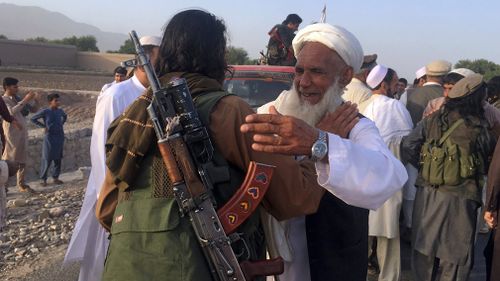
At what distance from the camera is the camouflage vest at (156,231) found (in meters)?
1.52

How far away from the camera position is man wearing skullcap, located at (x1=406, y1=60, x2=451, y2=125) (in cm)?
590

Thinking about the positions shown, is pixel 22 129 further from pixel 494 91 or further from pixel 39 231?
pixel 494 91

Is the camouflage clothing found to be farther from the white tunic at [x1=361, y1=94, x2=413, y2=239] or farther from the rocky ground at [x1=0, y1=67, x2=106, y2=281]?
the rocky ground at [x1=0, y1=67, x2=106, y2=281]

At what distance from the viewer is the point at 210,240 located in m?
1.55

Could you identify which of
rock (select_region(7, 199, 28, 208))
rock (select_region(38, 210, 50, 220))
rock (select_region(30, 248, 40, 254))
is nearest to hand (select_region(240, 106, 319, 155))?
rock (select_region(30, 248, 40, 254))

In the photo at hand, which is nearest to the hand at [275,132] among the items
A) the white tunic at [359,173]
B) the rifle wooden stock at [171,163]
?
the white tunic at [359,173]

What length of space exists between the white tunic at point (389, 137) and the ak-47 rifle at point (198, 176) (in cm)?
298

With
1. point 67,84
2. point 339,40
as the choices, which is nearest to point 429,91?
point 339,40

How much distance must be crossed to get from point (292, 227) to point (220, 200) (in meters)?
0.65

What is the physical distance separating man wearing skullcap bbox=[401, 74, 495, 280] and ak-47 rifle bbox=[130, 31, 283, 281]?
Result: 253 centimetres

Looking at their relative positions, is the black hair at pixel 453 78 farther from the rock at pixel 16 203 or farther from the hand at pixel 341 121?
the rock at pixel 16 203

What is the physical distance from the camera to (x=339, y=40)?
86.7 inches

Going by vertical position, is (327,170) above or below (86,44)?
above

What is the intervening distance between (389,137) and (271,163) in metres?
3.03
